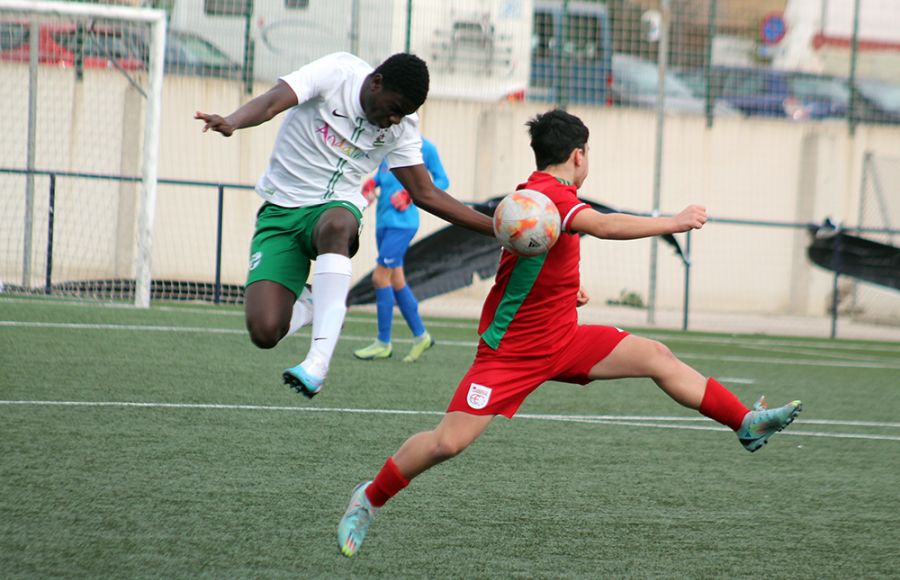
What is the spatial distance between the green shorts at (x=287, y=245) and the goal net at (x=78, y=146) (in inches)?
305

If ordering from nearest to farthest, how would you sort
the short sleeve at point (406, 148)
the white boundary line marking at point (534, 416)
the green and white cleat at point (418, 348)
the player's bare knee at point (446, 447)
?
the player's bare knee at point (446, 447) → the short sleeve at point (406, 148) → the white boundary line marking at point (534, 416) → the green and white cleat at point (418, 348)

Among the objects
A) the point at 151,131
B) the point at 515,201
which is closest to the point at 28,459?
the point at 515,201

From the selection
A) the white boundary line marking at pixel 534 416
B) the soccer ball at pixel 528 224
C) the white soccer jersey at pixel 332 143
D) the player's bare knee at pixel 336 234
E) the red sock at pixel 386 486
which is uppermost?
the white soccer jersey at pixel 332 143

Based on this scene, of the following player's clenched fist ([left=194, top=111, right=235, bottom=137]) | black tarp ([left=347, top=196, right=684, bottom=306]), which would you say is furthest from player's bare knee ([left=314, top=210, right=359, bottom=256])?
black tarp ([left=347, top=196, right=684, bottom=306])

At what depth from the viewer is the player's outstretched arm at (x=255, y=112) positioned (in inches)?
212

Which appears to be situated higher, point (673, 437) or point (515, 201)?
point (515, 201)

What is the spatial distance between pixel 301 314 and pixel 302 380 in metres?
1.26

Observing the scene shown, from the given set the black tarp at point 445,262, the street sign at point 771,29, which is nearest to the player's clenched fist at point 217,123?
the black tarp at point 445,262

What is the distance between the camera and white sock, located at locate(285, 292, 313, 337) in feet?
20.9

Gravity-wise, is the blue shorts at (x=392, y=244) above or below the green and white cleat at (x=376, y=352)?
above

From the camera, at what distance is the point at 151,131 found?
1368cm

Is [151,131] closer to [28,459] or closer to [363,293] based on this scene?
[363,293]

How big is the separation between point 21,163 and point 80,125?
3.72ft

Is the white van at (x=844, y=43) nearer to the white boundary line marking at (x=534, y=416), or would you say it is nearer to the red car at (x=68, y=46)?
the red car at (x=68, y=46)
